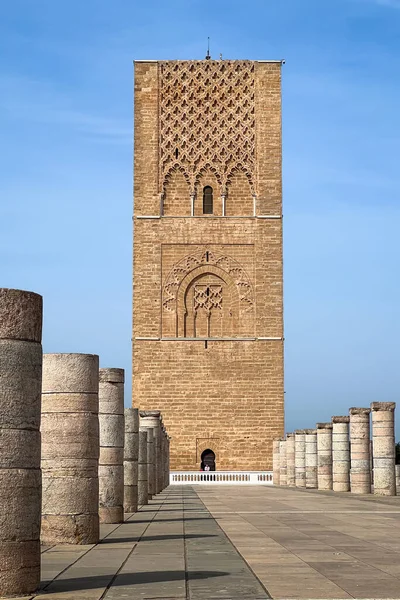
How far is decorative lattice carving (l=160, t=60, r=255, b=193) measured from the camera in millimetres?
39156

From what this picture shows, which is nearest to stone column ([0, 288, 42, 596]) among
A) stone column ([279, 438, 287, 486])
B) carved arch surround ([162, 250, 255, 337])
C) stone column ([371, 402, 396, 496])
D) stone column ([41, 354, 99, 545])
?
stone column ([41, 354, 99, 545])

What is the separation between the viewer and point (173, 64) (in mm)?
39594

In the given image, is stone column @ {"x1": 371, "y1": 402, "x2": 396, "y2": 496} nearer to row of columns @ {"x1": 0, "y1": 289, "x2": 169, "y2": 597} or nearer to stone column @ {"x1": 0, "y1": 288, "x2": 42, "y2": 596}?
row of columns @ {"x1": 0, "y1": 289, "x2": 169, "y2": 597}

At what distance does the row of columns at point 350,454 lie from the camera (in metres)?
20.5

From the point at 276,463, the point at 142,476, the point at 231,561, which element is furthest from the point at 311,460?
the point at 231,561

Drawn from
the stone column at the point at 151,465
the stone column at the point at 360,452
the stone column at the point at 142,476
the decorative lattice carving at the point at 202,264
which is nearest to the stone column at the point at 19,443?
the stone column at the point at 142,476

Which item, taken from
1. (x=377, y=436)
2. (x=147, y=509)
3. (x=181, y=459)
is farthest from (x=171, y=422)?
(x=147, y=509)

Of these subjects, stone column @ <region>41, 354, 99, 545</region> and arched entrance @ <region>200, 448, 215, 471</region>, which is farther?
arched entrance @ <region>200, 448, 215, 471</region>

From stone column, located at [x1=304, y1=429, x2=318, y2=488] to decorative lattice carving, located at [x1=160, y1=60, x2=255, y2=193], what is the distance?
579 inches

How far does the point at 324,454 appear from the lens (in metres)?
24.7

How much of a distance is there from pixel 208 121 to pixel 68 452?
103 feet

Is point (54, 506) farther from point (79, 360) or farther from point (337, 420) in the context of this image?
point (337, 420)

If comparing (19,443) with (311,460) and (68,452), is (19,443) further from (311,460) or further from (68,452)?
(311,460)

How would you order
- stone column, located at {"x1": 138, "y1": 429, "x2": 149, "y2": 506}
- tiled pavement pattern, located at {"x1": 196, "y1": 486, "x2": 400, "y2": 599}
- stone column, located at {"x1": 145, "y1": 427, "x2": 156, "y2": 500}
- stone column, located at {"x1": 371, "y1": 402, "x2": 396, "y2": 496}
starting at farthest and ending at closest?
stone column, located at {"x1": 371, "y1": 402, "x2": 396, "y2": 496} < stone column, located at {"x1": 145, "y1": 427, "x2": 156, "y2": 500} < stone column, located at {"x1": 138, "y1": 429, "x2": 149, "y2": 506} < tiled pavement pattern, located at {"x1": 196, "y1": 486, "x2": 400, "y2": 599}
